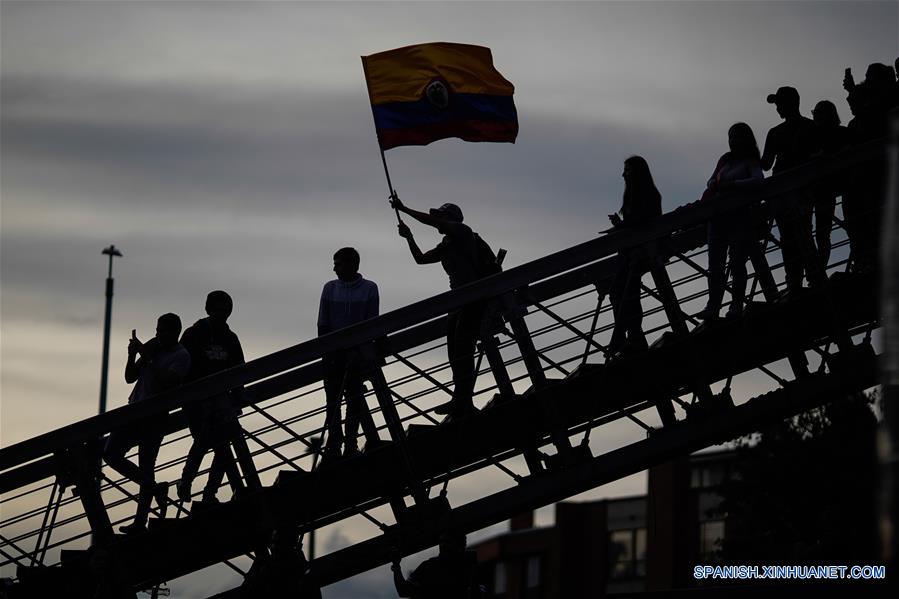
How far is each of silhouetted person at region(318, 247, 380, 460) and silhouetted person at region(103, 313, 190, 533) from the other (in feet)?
4.43

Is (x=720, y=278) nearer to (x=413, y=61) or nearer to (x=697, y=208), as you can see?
(x=697, y=208)

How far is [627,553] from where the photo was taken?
245ft

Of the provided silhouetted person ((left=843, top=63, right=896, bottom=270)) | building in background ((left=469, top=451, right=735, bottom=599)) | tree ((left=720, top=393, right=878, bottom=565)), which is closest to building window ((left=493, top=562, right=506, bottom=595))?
building in background ((left=469, top=451, right=735, bottom=599))

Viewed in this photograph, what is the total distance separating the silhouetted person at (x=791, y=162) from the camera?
12.0m

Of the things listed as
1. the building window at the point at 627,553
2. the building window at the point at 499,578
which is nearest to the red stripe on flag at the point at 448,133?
the building window at the point at 627,553

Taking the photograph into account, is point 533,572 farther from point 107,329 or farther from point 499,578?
point 107,329

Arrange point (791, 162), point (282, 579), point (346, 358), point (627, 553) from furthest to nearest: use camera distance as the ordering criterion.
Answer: point (627, 553)
point (791, 162)
point (346, 358)
point (282, 579)

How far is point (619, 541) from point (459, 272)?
65172 millimetres

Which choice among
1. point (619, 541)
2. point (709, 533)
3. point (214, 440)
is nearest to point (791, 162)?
point (214, 440)

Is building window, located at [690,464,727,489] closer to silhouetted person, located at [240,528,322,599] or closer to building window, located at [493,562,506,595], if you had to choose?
building window, located at [493,562,506,595]

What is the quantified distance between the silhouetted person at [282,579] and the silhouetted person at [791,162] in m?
4.85

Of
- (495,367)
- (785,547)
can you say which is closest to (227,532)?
(495,367)

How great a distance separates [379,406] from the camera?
11.5 meters

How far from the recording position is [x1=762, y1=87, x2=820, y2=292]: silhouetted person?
39.3ft
